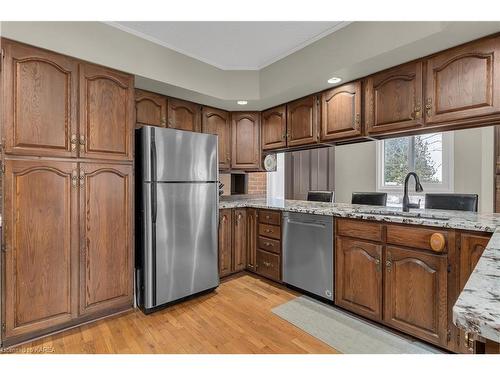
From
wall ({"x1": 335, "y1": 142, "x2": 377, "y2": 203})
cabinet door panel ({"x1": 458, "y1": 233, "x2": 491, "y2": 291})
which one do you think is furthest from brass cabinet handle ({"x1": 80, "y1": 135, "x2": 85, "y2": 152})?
wall ({"x1": 335, "y1": 142, "x2": 377, "y2": 203})

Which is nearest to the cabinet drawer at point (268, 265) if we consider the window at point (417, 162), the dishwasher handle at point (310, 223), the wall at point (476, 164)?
the dishwasher handle at point (310, 223)

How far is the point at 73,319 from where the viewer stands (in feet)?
6.47

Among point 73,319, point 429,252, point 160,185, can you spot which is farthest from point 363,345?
point 73,319

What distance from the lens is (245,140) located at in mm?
3492

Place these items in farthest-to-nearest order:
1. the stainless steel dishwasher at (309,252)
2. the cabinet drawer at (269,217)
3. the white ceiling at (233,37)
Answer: the cabinet drawer at (269,217), the stainless steel dishwasher at (309,252), the white ceiling at (233,37)

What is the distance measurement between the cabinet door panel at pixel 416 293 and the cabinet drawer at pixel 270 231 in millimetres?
1135

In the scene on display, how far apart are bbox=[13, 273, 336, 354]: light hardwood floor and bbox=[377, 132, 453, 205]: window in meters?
2.97

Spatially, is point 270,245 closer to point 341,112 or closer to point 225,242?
point 225,242

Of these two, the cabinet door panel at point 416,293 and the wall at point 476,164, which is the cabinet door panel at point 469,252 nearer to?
the cabinet door panel at point 416,293

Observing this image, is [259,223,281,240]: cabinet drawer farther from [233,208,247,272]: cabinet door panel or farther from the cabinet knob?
the cabinet knob

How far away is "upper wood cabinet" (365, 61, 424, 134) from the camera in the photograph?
6.77 ft

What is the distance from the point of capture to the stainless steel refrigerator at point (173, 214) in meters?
2.20
